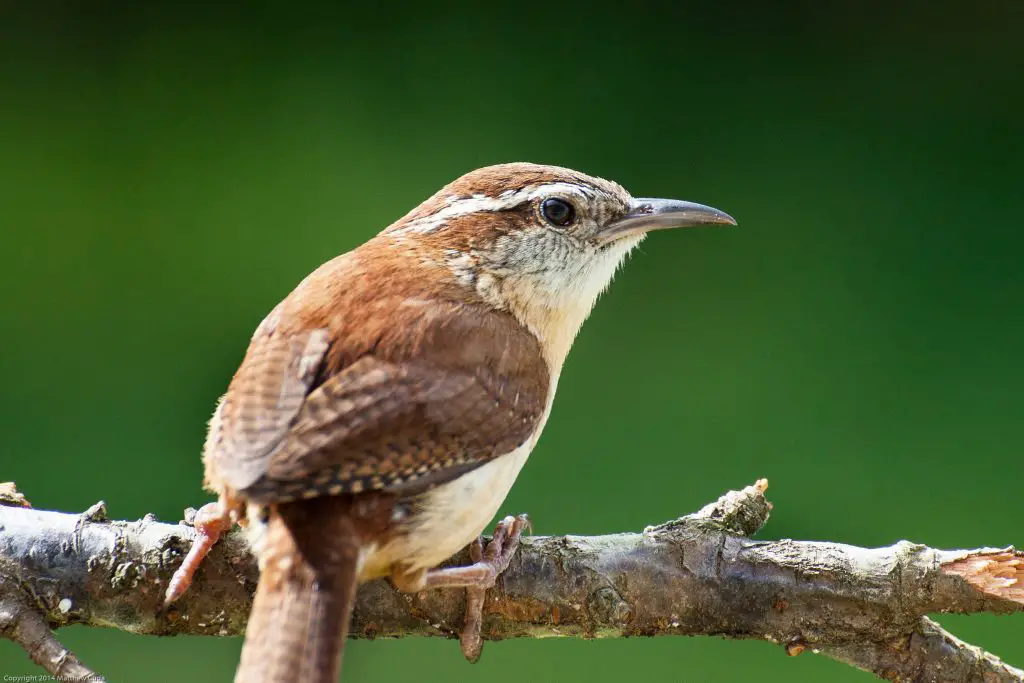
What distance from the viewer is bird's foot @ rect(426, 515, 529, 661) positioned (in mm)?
2168

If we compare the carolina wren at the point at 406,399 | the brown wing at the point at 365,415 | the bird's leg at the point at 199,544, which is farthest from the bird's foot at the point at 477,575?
the bird's leg at the point at 199,544

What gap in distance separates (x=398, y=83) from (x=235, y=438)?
3.12 meters

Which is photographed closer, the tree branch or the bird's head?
the tree branch

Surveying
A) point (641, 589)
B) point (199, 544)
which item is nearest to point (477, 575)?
point (641, 589)

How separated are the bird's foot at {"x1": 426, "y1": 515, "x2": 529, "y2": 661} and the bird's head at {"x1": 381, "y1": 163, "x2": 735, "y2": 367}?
0.47 m

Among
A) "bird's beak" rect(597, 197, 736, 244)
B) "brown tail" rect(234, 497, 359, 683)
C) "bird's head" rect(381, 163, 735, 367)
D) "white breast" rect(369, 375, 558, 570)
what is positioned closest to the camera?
"brown tail" rect(234, 497, 359, 683)

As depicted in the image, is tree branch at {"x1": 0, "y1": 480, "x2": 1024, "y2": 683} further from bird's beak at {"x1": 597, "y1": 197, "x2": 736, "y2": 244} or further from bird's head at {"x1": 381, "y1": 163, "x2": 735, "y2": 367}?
bird's beak at {"x1": 597, "y1": 197, "x2": 736, "y2": 244}

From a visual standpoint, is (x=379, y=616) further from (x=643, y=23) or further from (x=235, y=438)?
(x=643, y=23)

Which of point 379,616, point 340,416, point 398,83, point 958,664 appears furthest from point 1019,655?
point 398,83

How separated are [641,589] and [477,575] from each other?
1.16ft

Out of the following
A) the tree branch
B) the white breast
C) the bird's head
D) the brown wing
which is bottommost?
the tree branch

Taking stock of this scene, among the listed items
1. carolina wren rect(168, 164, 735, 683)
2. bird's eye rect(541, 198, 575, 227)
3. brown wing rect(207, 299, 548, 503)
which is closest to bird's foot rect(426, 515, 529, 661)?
carolina wren rect(168, 164, 735, 683)

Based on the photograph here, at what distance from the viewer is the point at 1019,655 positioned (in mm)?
3713

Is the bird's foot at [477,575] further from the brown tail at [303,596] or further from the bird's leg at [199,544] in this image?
the bird's leg at [199,544]
